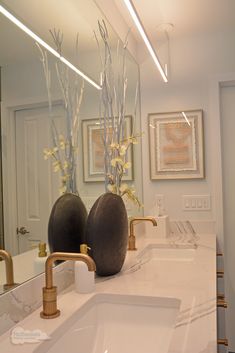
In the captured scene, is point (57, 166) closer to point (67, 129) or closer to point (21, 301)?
point (67, 129)

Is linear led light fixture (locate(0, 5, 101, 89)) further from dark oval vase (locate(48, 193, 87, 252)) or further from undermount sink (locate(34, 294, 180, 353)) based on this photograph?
undermount sink (locate(34, 294, 180, 353))

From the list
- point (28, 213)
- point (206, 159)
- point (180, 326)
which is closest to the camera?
point (180, 326)

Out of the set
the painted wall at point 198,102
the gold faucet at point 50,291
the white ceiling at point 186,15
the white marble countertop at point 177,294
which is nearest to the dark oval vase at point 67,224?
the white marble countertop at point 177,294

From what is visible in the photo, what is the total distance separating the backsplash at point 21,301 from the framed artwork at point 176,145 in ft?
5.13

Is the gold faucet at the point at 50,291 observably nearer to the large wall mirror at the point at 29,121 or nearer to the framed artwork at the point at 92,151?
the large wall mirror at the point at 29,121

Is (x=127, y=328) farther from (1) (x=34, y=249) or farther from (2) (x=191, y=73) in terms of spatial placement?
(2) (x=191, y=73)

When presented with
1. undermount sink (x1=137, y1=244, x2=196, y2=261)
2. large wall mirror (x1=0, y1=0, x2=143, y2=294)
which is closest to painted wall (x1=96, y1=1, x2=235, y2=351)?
undermount sink (x1=137, y1=244, x2=196, y2=261)

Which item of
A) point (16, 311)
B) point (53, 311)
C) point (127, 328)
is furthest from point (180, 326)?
point (16, 311)

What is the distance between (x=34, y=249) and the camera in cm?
121

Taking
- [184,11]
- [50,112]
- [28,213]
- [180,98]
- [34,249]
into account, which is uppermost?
[184,11]

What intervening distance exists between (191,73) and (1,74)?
74.2 inches

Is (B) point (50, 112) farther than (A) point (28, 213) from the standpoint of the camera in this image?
Yes

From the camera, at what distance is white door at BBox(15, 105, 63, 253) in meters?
1.13

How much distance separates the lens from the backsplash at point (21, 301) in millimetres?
929
